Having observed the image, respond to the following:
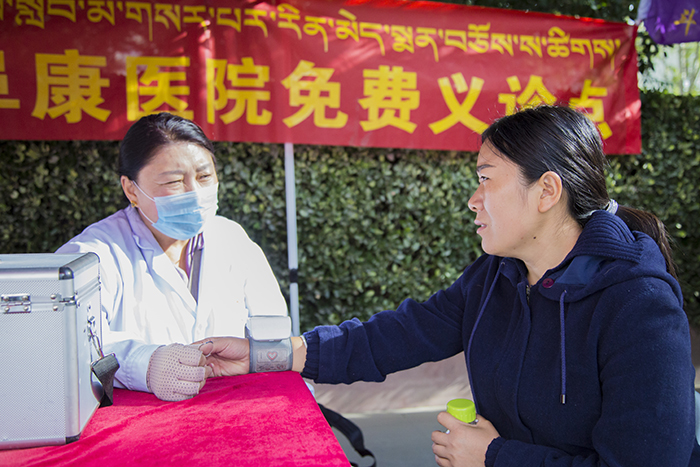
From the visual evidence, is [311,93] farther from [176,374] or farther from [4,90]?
[176,374]

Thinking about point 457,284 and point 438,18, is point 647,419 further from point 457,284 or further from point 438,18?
point 438,18

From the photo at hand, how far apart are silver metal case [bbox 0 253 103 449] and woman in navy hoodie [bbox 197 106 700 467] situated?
450 mm

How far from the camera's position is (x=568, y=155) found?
1.31m

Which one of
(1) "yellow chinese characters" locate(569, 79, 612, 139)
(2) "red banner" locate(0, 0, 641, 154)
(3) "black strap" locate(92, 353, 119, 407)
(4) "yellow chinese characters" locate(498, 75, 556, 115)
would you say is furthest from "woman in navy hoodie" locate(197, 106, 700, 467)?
(1) "yellow chinese characters" locate(569, 79, 612, 139)

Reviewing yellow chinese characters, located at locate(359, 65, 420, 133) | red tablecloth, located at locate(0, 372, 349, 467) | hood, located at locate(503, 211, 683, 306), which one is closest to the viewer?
red tablecloth, located at locate(0, 372, 349, 467)

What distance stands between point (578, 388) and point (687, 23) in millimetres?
3275

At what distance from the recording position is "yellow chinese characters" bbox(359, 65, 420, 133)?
10.0 ft

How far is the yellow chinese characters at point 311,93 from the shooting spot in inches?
116

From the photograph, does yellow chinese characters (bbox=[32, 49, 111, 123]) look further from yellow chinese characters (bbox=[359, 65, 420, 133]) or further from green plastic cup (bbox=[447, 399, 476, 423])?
green plastic cup (bbox=[447, 399, 476, 423])

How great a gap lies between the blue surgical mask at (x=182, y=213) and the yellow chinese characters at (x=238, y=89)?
1055 millimetres

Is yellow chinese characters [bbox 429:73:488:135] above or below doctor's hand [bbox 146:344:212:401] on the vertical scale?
above

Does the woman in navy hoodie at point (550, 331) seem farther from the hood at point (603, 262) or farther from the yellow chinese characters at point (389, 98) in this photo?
the yellow chinese characters at point (389, 98)

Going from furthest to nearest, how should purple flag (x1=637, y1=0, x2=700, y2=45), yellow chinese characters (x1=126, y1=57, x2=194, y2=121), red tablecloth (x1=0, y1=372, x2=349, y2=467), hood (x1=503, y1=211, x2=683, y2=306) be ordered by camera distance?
purple flag (x1=637, y1=0, x2=700, y2=45) < yellow chinese characters (x1=126, y1=57, x2=194, y2=121) < hood (x1=503, y1=211, x2=683, y2=306) < red tablecloth (x1=0, y1=372, x2=349, y2=467)

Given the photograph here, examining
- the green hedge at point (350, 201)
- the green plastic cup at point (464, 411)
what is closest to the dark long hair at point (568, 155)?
the green plastic cup at point (464, 411)
